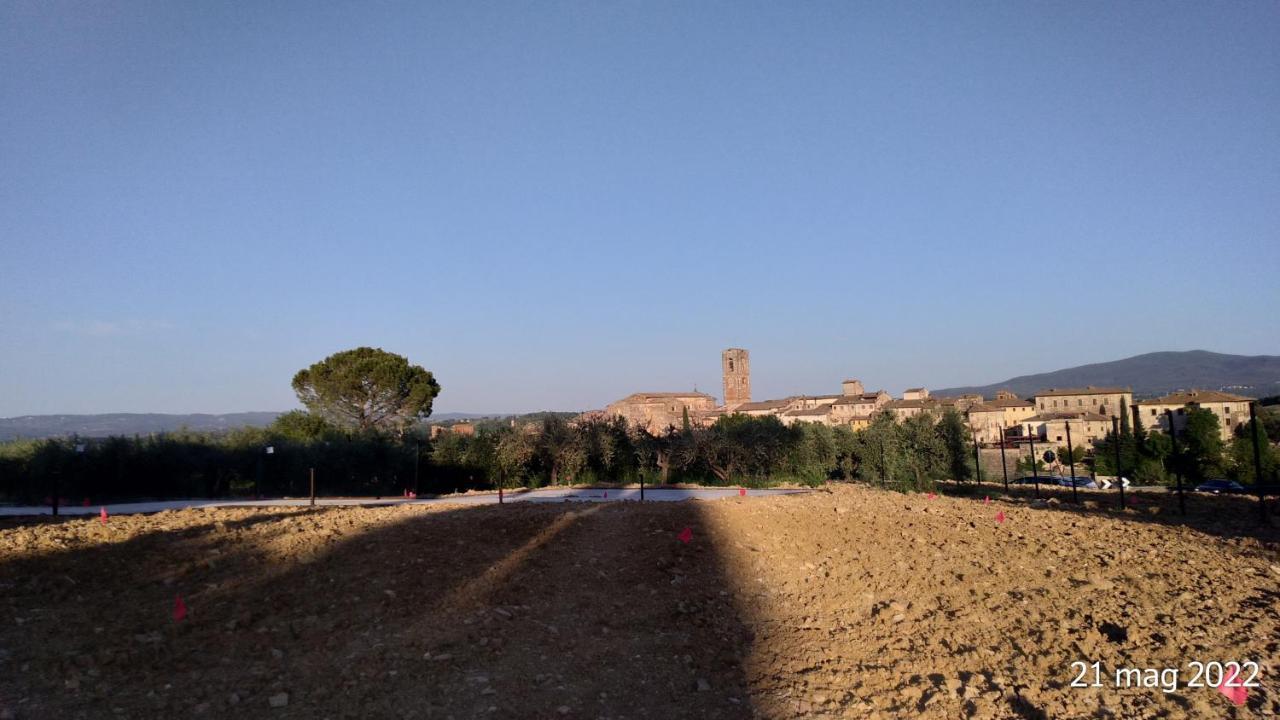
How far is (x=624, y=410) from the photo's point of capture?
320 feet

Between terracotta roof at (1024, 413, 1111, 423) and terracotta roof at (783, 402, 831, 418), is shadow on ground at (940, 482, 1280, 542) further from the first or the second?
terracotta roof at (783, 402, 831, 418)

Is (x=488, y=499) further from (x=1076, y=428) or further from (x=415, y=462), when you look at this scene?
(x=1076, y=428)

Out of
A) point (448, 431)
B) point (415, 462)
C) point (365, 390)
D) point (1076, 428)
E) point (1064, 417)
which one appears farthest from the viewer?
point (1064, 417)

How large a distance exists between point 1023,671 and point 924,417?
28.5 meters

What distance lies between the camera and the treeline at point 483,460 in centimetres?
2372

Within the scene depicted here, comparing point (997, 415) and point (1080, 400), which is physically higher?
point (1080, 400)

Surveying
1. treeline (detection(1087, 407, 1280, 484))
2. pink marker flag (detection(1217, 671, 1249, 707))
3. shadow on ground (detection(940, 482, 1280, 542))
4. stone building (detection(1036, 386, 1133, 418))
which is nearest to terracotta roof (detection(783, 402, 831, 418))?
stone building (detection(1036, 386, 1133, 418))

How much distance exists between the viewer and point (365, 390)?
41625 millimetres

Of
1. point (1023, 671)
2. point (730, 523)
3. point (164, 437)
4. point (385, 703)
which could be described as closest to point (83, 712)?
point (385, 703)

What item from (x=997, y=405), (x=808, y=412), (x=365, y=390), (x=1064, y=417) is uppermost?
(x=365, y=390)

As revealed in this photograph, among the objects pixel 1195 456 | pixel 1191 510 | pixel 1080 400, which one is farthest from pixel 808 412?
pixel 1191 510

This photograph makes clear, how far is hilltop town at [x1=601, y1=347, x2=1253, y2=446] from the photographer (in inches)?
3078

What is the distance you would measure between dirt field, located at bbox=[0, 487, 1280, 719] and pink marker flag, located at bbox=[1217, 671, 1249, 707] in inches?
3.1

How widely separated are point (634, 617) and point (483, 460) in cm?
2245
